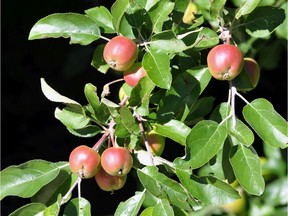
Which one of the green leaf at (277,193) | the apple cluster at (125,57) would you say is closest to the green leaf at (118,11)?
the apple cluster at (125,57)

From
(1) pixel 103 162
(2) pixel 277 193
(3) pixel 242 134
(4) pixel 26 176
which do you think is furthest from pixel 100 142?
(2) pixel 277 193

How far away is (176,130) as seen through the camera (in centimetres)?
125

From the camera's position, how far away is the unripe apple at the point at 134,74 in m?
1.24

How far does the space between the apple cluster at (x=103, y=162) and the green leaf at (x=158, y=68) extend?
15cm

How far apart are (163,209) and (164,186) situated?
1.7 inches

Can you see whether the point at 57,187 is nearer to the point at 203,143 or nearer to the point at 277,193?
the point at 203,143

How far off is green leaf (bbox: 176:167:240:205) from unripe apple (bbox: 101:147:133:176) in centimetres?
10

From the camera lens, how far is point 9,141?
3143 millimetres

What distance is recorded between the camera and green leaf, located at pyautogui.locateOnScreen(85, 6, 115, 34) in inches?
52.0

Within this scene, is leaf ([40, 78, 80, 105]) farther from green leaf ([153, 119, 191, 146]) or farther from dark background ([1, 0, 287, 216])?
dark background ([1, 0, 287, 216])

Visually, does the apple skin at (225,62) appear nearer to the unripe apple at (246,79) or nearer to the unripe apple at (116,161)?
the unripe apple at (246,79)

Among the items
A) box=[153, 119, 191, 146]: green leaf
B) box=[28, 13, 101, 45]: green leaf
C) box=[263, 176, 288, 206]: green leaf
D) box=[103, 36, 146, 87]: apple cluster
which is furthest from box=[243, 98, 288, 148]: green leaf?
box=[263, 176, 288, 206]: green leaf

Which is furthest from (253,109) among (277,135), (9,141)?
(9,141)

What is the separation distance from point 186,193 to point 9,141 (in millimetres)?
2072
